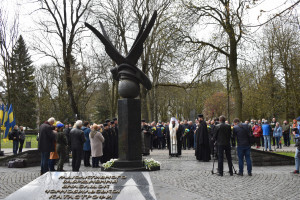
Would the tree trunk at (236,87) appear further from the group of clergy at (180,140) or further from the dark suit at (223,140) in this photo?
the dark suit at (223,140)

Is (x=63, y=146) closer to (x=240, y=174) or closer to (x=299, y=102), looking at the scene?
(x=240, y=174)

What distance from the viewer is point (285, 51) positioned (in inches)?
1137

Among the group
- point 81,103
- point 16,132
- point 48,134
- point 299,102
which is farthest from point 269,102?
point 48,134

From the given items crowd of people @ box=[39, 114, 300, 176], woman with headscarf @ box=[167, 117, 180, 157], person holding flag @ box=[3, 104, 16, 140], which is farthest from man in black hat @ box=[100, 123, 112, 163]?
person holding flag @ box=[3, 104, 16, 140]

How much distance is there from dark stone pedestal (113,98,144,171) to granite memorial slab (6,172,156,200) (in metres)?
4.80

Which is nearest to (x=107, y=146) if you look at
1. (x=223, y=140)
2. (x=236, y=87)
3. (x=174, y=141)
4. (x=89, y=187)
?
(x=174, y=141)

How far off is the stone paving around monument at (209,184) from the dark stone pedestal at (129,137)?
3.26 feet

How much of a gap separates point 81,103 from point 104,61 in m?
14.3

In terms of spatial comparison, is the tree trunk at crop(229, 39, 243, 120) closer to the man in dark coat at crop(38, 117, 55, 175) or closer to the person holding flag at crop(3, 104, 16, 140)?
the man in dark coat at crop(38, 117, 55, 175)

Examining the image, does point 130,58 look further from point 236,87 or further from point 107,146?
point 236,87

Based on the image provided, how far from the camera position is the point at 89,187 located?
510 cm

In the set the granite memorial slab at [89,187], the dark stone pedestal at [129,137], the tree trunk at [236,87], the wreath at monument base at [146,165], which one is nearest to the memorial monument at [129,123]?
the dark stone pedestal at [129,137]

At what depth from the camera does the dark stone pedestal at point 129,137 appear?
1030 centimetres

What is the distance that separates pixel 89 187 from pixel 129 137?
526 centimetres
